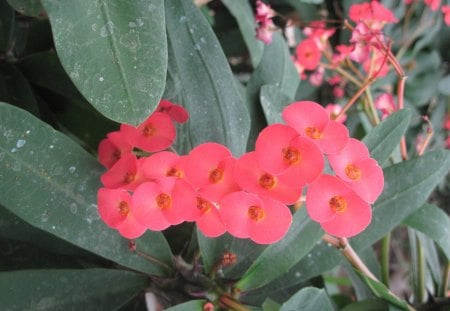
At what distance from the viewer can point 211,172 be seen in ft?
1.69

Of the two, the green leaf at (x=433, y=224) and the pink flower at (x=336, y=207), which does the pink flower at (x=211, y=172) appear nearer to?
the pink flower at (x=336, y=207)

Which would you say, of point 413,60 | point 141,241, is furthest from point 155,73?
point 413,60

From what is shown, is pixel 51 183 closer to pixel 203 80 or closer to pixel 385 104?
pixel 203 80

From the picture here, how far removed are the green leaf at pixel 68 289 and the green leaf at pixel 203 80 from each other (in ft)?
0.64

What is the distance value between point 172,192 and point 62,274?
0.20m

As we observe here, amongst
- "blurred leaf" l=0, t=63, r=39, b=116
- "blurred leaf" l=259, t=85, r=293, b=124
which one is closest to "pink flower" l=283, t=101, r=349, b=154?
"blurred leaf" l=259, t=85, r=293, b=124

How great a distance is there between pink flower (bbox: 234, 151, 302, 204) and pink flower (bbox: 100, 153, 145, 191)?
0.12 metres

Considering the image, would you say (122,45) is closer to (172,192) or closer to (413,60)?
(172,192)

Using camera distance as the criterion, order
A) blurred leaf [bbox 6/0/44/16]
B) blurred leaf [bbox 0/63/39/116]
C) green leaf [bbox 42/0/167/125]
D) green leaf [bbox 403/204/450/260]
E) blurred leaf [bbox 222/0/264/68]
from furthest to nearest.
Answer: blurred leaf [bbox 222/0/264/68]
green leaf [bbox 403/204/450/260]
blurred leaf [bbox 0/63/39/116]
blurred leaf [bbox 6/0/44/16]
green leaf [bbox 42/0/167/125]

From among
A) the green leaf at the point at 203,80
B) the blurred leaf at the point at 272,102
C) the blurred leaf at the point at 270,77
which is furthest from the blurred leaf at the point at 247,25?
the green leaf at the point at 203,80

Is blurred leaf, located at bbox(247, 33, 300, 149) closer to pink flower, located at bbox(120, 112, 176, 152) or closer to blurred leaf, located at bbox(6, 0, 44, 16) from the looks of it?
pink flower, located at bbox(120, 112, 176, 152)

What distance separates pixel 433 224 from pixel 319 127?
409 millimetres

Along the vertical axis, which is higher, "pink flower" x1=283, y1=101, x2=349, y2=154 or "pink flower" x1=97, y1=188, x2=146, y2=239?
"pink flower" x1=283, y1=101, x2=349, y2=154

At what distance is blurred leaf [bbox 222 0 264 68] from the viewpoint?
3.10 feet
